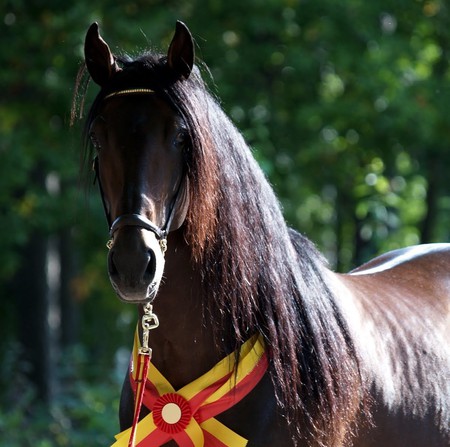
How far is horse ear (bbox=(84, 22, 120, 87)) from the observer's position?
322cm

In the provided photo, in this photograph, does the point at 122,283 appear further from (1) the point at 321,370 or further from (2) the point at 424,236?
(2) the point at 424,236

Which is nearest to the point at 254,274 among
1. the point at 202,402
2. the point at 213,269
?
the point at 213,269

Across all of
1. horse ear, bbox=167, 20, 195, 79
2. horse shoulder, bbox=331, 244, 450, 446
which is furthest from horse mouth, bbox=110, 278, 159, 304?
horse shoulder, bbox=331, 244, 450, 446

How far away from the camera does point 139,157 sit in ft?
9.75

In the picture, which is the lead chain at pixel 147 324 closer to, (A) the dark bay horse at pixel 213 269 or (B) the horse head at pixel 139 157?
(A) the dark bay horse at pixel 213 269

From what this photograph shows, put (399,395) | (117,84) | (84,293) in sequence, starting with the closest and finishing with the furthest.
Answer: (117,84)
(399,395)
(84,293)

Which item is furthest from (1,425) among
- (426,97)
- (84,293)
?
(84,293)

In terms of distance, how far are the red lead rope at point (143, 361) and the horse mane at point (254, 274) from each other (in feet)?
0.61

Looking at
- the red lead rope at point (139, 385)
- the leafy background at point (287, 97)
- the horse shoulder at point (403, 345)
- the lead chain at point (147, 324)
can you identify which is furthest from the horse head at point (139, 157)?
the leafy background at point (287, 97)

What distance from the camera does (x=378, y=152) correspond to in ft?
32.8

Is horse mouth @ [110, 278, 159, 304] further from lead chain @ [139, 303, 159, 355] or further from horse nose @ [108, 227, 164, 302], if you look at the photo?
lead chain @ [139, 303, 159, 355]

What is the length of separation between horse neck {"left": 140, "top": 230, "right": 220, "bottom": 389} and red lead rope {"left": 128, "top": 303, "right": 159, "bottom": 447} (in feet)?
0.13

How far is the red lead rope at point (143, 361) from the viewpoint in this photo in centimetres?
322

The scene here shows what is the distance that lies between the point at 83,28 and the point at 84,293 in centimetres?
947
